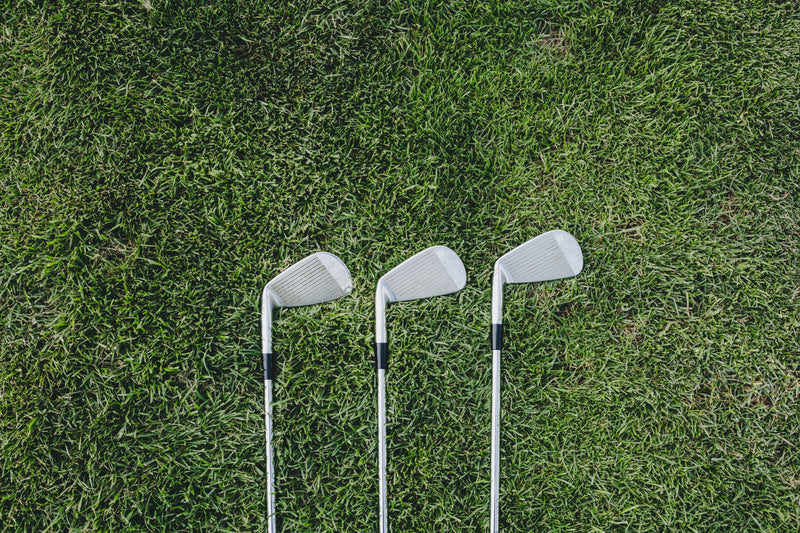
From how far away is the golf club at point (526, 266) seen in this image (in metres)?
2.72

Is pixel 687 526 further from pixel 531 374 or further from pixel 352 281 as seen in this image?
pixel 352 281

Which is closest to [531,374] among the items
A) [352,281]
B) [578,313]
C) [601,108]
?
[578,313]

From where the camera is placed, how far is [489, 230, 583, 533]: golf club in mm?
2721

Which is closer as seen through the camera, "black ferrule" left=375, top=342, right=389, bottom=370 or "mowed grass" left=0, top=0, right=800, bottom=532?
"black ferrule" left=375, top=342, right=389, bottom=370

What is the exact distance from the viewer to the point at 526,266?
2.75m

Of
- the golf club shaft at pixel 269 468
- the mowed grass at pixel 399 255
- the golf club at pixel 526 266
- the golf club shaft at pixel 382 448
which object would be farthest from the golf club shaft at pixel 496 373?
the golf club shaft at pixel 269 468

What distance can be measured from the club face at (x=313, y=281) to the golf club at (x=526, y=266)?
2.89 feet

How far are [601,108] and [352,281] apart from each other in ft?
6.56

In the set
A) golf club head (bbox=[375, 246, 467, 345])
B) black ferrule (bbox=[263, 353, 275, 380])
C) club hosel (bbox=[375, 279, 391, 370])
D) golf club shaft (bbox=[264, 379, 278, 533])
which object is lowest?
golf club shaft (bbox=[264, 379, 278, 533])

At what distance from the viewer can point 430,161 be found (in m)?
2.97

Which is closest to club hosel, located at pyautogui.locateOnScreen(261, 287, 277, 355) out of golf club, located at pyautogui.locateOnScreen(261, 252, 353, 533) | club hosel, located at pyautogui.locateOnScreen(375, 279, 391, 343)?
golf club, located at pyautogui.locateOnScreen(261, 252, 353, 533)

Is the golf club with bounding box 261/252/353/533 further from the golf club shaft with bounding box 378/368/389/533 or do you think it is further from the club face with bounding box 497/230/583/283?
the club face with bounding box 497/230/583/283

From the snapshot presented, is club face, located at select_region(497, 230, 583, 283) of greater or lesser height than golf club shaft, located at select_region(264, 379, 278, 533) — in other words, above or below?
above

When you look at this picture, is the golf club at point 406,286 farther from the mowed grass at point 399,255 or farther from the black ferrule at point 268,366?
the black ferrule at point 268,366
